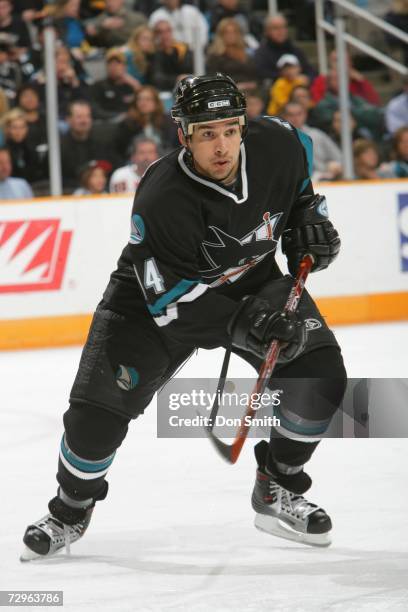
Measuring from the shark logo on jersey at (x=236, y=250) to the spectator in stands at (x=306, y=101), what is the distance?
4.32 metres

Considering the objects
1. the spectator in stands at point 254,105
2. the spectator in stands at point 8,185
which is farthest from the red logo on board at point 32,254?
the spectator in stands at point 254,105

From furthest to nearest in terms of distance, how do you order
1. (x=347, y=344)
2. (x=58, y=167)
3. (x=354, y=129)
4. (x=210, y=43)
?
(x=210, y=43), (x=354, y=129), (x=58, y=167), (x=347, y=344)

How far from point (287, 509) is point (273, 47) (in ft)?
17.5

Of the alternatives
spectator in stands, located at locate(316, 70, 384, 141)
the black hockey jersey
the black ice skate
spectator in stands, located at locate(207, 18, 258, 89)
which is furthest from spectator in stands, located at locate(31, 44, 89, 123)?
the black ice skate

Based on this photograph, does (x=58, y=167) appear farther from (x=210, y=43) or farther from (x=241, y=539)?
(x=241, y=539)

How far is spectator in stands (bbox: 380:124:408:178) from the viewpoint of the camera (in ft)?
22.0

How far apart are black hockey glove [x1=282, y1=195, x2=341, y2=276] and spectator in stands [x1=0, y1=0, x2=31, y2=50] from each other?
4.69 meters

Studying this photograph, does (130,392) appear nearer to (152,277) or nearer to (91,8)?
(152,277)

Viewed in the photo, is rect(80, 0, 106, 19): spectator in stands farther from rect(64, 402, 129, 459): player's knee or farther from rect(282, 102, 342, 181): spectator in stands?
rect(64, 402, 129, 459): player's knee

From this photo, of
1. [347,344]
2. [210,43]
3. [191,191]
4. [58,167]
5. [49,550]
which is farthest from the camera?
[210,43]

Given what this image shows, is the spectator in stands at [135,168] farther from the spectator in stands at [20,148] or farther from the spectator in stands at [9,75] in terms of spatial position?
the spectator in stands at [9,75]

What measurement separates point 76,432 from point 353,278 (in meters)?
3.94

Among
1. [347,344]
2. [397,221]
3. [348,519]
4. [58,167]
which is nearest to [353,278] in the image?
[397,221]

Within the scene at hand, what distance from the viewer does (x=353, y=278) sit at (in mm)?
6473
